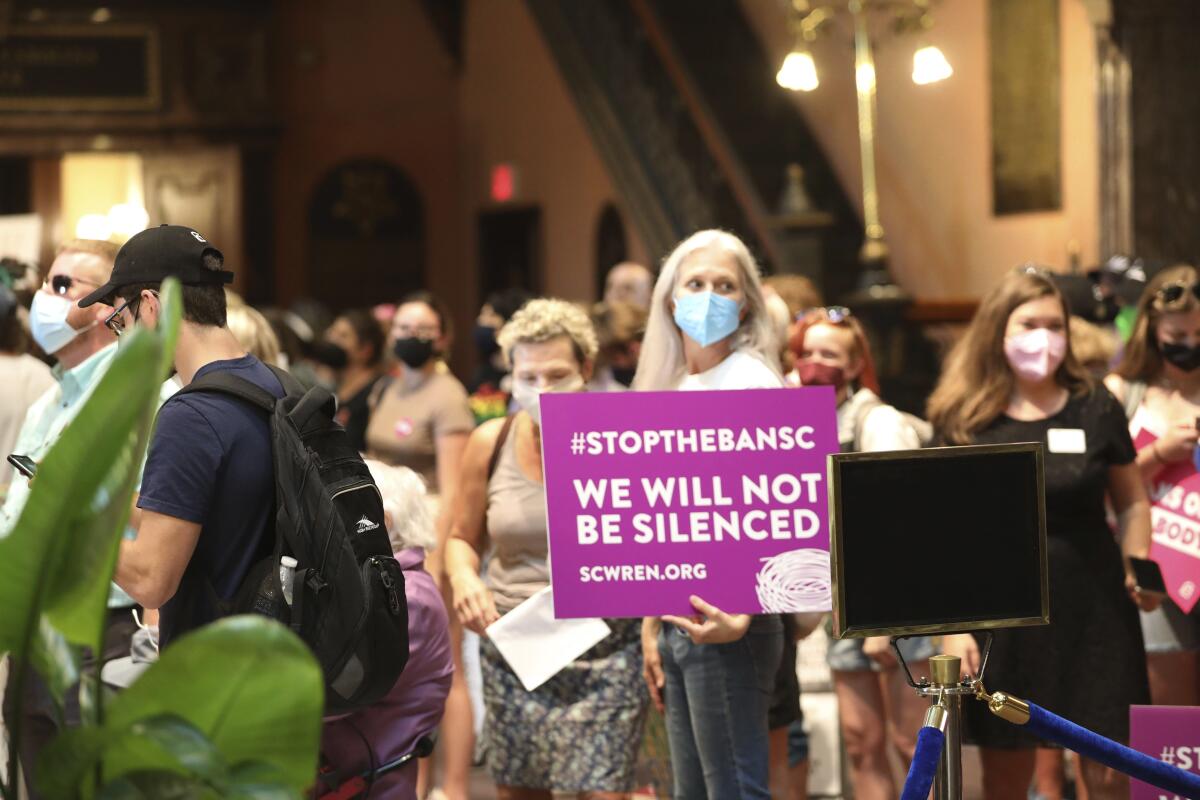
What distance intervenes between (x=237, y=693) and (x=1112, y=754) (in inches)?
66.9

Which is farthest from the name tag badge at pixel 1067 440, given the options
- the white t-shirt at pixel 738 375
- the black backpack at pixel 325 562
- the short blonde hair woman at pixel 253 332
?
the short blonde hair woman at pixel 253 332

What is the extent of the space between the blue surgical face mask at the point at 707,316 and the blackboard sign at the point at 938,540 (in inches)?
42.5

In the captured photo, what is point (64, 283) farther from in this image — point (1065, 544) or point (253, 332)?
point (1065, 544)

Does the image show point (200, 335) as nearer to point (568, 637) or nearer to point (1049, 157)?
point (568, 637)

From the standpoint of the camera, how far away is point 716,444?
3.54 m

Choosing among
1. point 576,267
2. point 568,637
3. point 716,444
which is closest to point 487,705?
point 568,637

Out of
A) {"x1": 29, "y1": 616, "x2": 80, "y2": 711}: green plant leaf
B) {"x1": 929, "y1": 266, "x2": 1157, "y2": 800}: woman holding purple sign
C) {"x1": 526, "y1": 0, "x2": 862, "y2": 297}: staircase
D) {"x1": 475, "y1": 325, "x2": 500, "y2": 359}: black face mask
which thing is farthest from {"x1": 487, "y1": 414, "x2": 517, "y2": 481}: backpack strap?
{"x1": 526, "y1": 0, "x2": 862, "y2": 297}: staircase

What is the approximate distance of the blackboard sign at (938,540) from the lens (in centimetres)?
273

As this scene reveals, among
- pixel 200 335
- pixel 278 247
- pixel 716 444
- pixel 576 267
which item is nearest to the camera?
pixel 200 335

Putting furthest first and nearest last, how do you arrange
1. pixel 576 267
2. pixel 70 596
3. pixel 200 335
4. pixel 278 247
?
pixel 278 247 → pixel 576 267 → pixel 200 335 → pixel 70 596

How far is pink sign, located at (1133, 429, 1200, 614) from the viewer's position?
4457 mm

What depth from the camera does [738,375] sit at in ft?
12.5

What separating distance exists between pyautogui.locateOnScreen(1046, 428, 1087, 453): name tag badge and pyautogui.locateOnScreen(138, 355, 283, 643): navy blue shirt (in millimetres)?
2029

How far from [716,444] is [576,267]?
446 inches
